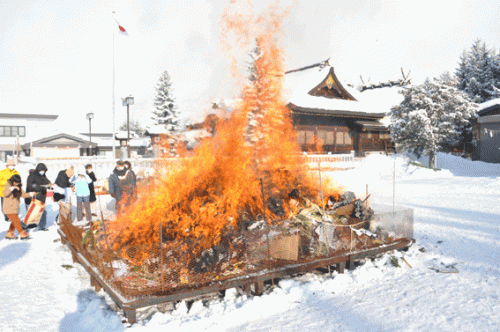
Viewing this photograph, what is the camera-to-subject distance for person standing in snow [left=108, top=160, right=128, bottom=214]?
10.6 m

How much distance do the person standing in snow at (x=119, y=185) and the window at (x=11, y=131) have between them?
43.5 metres

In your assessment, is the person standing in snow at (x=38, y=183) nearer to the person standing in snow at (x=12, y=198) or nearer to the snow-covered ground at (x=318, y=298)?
the person standing in snow at (x=12, y=198)

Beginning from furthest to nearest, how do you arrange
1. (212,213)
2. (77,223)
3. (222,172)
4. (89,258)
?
(77,223) → (222,172) → (212,213) → (89,258)

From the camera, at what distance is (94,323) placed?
204 inches

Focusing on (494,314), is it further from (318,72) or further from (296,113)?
(318,72)

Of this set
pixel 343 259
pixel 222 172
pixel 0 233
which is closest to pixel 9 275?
pixel 0 233

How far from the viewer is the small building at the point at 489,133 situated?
1082 inches

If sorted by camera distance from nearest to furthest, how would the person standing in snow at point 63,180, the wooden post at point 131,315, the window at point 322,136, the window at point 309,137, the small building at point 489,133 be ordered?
the wooden post at point 131,315 < the person standing in snow at point 63,180 < the small building at point 489,133 < the window at point 309,137 < the window at point 322,136

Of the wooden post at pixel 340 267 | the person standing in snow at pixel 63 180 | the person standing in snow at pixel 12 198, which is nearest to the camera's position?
the wooden post at pixel 340 267

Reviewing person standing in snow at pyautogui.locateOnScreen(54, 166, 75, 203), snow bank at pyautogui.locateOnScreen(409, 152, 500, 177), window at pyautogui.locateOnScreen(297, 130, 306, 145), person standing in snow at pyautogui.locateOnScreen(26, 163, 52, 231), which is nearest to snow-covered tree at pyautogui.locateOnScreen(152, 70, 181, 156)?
window at pyautogui.locateOnScreen(297, 130, 306, 145)

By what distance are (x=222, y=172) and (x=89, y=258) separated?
327cm

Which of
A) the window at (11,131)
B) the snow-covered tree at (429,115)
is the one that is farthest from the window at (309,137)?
the window at (11,131)

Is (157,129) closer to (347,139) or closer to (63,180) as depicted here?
(347,139)

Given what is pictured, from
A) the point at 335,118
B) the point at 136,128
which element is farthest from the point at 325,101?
the point at 136,128
